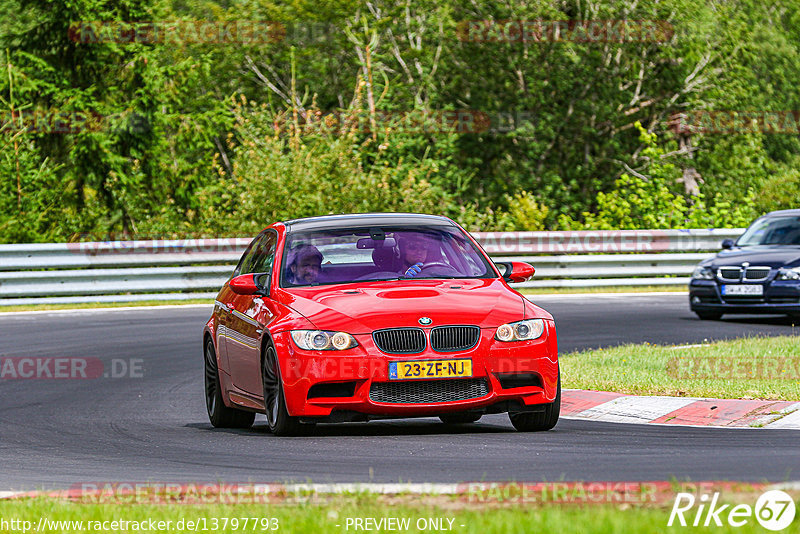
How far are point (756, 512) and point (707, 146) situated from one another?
34826 mm

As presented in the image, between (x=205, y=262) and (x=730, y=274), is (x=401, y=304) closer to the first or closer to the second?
(x=730, y=274)

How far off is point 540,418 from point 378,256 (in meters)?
1.70

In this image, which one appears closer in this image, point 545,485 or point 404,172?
point 545,485

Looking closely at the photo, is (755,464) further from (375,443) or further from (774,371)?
(774,371)

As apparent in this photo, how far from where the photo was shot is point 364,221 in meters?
10.7

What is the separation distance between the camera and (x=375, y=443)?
9.15 m

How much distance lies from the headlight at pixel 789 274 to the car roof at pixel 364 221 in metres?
9.37

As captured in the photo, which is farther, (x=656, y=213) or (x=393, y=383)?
(x=656, y=213)

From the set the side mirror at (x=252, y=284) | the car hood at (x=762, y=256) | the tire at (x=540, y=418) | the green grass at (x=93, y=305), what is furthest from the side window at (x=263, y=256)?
the green grass at (x=93, y=305)

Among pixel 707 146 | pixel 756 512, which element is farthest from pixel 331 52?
pixel 756 512

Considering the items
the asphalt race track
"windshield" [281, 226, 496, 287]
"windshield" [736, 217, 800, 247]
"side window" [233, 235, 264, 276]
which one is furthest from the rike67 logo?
"windshield" [736, 217, 800, 247]

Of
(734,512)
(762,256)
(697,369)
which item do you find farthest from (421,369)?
(762,256)

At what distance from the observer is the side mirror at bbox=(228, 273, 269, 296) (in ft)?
33.5

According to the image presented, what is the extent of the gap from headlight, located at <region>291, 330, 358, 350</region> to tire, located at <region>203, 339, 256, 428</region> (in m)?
1.86
